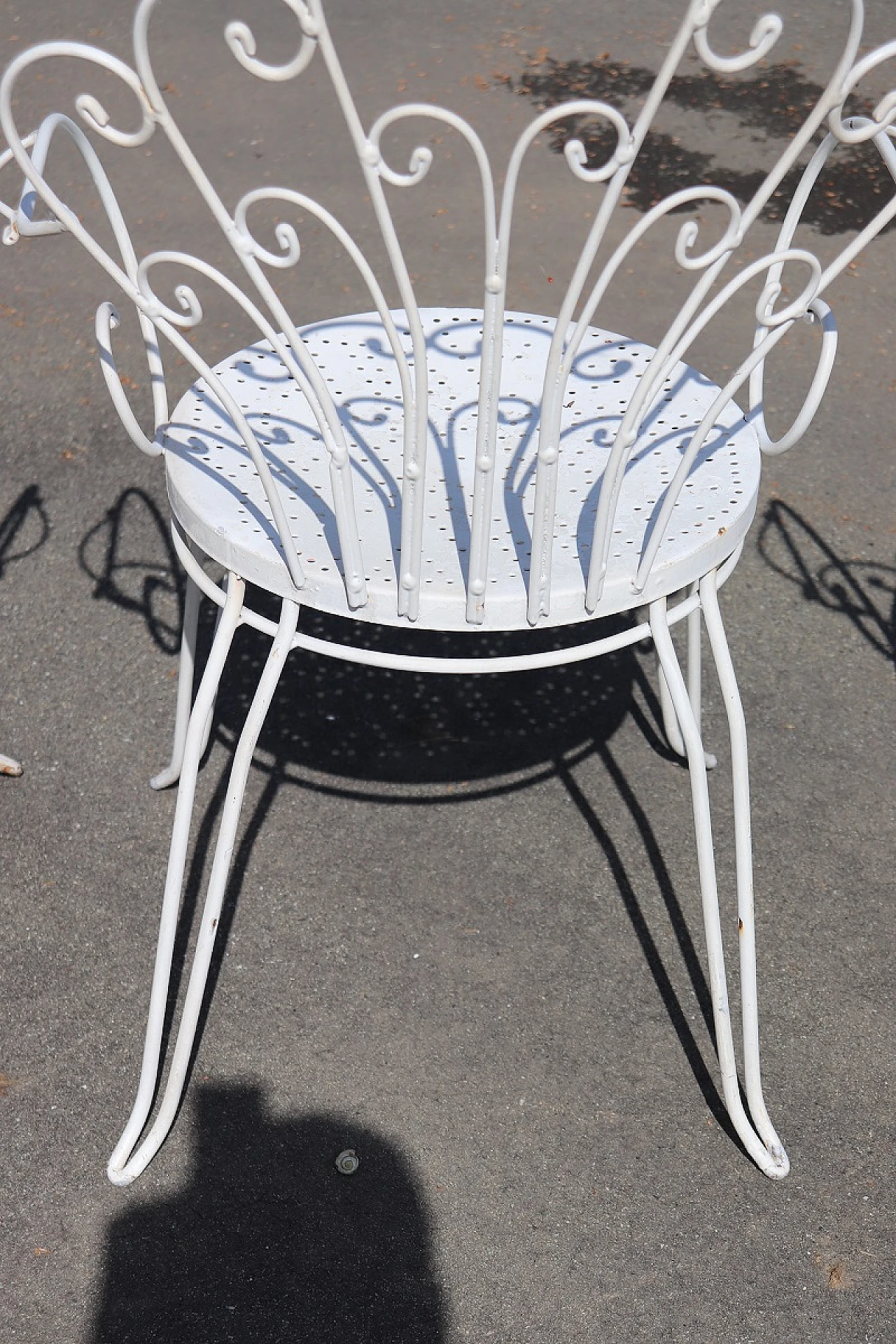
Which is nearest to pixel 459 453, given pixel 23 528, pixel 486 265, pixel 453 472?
pixel 453 472

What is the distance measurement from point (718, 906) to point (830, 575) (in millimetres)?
1481

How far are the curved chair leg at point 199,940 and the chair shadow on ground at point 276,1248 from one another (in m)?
0.07

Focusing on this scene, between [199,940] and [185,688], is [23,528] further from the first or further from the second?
[199,940]

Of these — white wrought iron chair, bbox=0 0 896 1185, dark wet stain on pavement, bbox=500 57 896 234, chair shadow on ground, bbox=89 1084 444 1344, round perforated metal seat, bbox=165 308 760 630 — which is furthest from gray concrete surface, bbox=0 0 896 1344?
dark wet stain on pavement, bbox=500 57 896 234

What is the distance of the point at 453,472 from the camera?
214cm

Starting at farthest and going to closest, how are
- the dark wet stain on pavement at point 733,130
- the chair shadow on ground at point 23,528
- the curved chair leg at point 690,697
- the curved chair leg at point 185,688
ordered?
the dark wet stain on pavement at point 733,130 → the chair shadow on ground at point 23,528 → the curved chair leg at point 690,697 → the curved chair leg at point 185,688

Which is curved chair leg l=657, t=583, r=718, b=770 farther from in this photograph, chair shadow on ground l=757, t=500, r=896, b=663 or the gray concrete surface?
chair shadow on ground l=757, t=500, r=896, b=663

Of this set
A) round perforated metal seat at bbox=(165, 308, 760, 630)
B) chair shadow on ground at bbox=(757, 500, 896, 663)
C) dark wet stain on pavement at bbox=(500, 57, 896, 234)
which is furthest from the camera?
dark wet stain on pavement at bbox=(500, 57, 896, 234)

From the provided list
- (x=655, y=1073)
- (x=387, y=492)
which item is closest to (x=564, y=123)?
(x=387, y=492)

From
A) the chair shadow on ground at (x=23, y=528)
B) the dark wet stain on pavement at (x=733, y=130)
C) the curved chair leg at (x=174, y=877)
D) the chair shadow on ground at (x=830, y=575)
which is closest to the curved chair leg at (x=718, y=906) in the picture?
the curved chair leg at (x=174, y=877)

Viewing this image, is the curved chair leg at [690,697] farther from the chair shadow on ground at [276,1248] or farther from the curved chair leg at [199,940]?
the chair shadow on ground at [276,1248]

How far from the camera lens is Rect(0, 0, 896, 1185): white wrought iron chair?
150 centimetres

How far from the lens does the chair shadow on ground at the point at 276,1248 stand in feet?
6.42

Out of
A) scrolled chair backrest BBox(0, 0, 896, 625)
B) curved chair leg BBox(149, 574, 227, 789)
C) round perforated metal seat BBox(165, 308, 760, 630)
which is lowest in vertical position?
curved chair leg BBox(149, 574, 227, 789)
